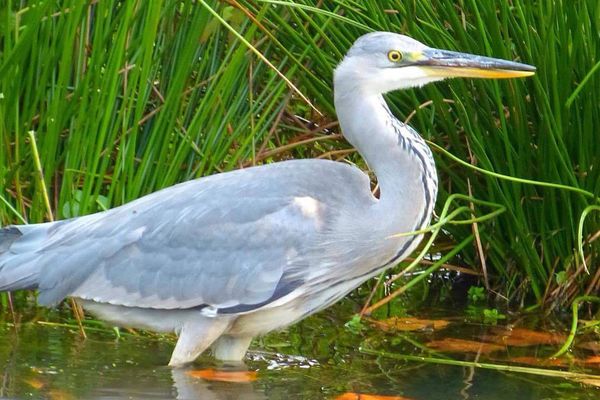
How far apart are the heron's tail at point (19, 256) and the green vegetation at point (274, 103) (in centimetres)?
19

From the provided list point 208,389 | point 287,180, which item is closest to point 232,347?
point 208,389

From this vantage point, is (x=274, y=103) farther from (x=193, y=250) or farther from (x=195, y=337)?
(x=195, y=337)

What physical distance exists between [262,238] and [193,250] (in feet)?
0.90

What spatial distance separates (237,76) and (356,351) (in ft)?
4.37

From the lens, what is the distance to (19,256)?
16.9ft

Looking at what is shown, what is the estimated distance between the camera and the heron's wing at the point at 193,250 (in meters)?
5.03

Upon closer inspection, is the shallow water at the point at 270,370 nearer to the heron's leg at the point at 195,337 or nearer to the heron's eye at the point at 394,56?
the heron's leg at the point at 195,337

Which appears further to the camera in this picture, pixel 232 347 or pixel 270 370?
pixel 232 347

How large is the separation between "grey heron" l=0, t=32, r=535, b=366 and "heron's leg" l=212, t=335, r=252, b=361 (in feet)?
0.29

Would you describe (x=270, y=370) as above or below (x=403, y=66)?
below

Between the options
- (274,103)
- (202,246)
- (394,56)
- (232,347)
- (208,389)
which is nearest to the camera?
(208,389)

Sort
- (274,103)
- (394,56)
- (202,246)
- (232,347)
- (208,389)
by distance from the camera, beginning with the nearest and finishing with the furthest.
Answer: (208,389), (394,56), (202,246), (232,347), (274,103)

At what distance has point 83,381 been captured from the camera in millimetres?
4828

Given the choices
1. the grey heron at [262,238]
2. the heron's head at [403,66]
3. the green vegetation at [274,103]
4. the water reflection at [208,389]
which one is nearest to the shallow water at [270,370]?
the water reflection at [208,389]
